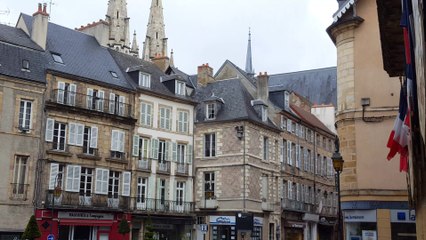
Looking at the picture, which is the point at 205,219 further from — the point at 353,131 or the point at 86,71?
the point at 353,131

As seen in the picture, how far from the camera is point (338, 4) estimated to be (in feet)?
68.8

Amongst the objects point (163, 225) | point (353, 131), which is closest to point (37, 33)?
Result: point (163, 225)

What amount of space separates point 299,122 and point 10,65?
23576 millimetres

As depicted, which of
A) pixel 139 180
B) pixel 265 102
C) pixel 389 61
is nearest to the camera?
pixel 389 61

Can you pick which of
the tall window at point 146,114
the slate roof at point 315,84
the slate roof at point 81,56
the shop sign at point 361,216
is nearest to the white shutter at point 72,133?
the slate roof at point 81,56

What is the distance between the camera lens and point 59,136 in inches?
1223

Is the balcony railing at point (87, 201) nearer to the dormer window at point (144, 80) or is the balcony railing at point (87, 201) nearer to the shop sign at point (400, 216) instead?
the dormer window at point (144, 80)

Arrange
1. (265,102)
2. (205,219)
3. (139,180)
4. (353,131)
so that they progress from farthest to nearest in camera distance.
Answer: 1. (265,102)
2. (205,219)
3. (139,180)
4. (353,131)

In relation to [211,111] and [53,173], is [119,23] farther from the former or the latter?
[53,173]

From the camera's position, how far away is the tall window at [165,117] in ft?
122

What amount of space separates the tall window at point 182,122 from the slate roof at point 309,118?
1087 cm

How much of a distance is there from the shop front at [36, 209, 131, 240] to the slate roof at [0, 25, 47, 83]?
7.17 metres

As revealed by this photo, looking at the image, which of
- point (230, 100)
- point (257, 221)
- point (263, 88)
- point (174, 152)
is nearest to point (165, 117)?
point (174, 152)

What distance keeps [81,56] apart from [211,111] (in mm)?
9826
